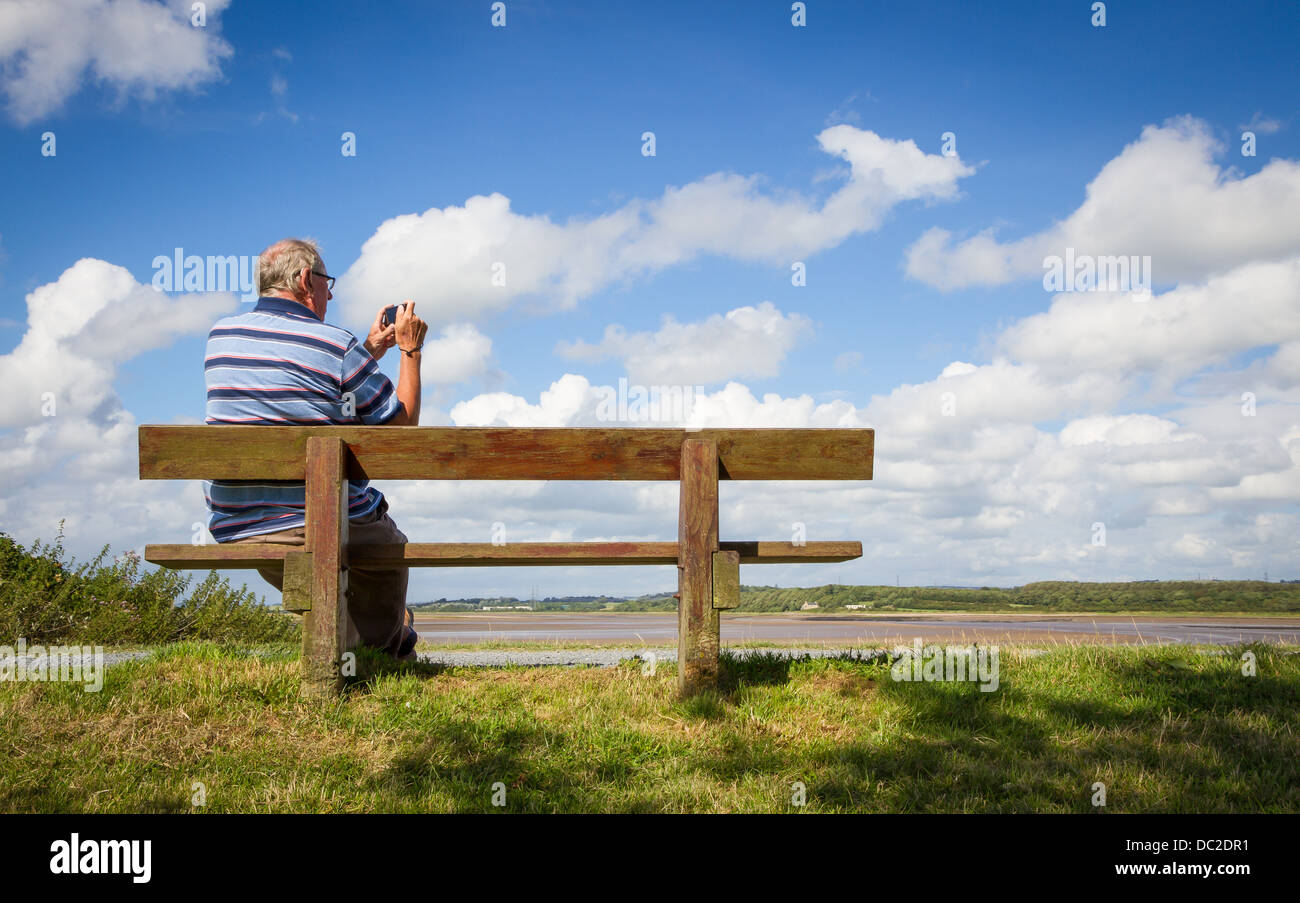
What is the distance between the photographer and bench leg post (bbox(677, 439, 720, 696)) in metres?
4.57

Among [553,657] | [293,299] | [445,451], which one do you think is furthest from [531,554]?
[553,657]

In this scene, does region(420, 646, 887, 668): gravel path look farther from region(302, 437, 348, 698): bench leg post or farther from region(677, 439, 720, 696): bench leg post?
region(302, 437, 348, 698): bench leg post

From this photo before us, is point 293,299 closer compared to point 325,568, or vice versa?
point 325,568

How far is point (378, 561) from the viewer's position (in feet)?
15.7

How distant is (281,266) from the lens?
5141mm

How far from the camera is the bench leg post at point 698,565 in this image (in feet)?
15.0

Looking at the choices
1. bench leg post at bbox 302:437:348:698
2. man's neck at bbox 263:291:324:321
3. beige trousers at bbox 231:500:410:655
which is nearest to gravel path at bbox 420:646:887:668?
beige trousers at bbox 231:500:410:655

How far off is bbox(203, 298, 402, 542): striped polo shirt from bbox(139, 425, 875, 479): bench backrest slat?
0.27m

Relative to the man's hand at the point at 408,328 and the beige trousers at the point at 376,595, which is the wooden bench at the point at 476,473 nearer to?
the beige trousers at the point at 376,595

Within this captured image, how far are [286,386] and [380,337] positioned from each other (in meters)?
0.75

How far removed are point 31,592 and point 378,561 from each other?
21.9 feet

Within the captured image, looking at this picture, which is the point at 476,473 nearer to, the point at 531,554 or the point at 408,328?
the point at 531,554
